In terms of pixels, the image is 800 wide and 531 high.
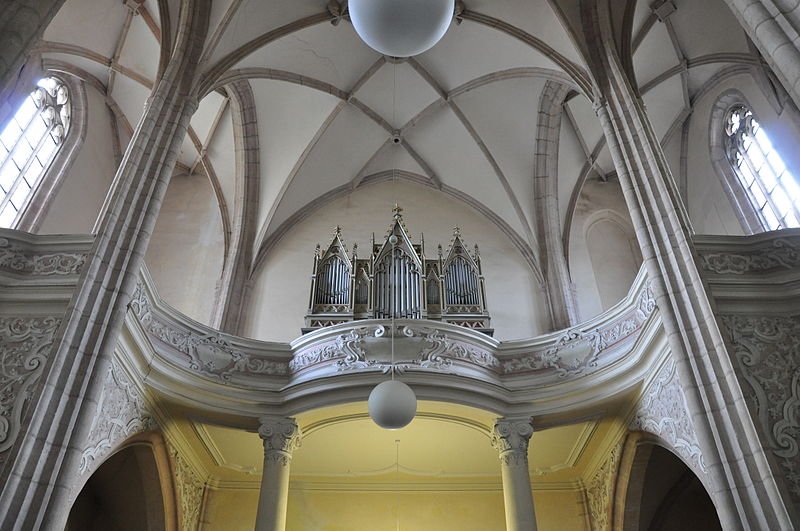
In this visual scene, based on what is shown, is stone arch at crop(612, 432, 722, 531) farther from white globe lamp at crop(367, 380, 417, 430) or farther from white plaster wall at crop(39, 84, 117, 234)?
white plaster wall at crop(39, 84, 117, 234)

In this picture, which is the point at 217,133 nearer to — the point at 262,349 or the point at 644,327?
the point at 262,349

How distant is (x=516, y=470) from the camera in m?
9.15

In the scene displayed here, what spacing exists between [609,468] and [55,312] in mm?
8856

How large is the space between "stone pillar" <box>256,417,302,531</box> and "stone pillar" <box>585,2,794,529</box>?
550 centimetres

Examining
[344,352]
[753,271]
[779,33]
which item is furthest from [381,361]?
[779,33]

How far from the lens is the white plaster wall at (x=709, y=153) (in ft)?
35.9

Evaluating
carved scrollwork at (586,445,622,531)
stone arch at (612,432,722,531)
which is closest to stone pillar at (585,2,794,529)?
stone arch at (612,432,722,531)

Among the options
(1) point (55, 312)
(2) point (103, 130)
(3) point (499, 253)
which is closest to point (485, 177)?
(3) point (499, 253)

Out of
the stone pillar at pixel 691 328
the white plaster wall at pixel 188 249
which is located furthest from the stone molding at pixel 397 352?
the white plaster wall at pixel 188 249

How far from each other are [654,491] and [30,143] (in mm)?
12745

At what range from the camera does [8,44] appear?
5027 mm

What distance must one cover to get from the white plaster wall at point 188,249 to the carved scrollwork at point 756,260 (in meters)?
9.52

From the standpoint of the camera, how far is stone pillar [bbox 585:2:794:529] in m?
5.65

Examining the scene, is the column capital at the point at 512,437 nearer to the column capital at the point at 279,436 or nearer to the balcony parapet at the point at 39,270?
the column capital at the point at 279,436
